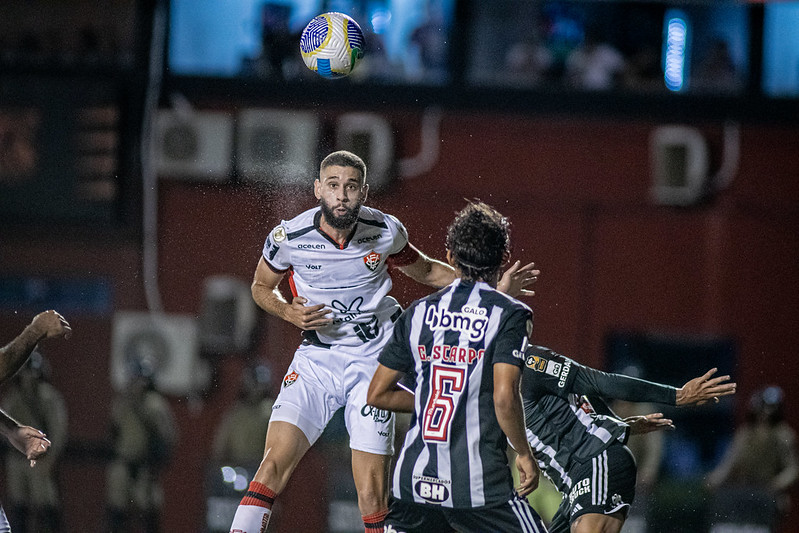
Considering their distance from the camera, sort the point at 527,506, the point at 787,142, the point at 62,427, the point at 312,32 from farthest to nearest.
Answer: the point at 787,142 → the point at 62,427 → the point at 312,32 → the point at 527,506

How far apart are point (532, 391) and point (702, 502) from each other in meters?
3.60

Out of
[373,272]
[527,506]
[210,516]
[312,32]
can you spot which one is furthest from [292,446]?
[210,516]

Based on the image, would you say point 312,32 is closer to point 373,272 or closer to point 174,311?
point 373,272

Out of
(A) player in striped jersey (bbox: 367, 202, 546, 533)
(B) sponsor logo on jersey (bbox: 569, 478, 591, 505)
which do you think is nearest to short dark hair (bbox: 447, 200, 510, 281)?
(A) player in striped jersey (bbox: 367, 202, 546, 533)

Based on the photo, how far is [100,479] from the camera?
8.98m

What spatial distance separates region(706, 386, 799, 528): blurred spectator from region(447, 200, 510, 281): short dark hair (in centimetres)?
581

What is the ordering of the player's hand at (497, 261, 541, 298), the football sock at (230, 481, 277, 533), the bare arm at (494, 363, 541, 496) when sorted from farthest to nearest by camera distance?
the player's hand at (497, 261, 541, 298), the football sock at (230, 481, 277, 533), the bare arm at (494, 363, 541, 496)

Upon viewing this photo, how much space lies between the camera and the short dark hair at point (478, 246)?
12.6ft

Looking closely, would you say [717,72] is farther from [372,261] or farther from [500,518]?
[500,518]

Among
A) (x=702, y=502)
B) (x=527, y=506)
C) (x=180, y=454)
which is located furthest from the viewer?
(x=180, y=454)

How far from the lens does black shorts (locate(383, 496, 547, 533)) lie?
12.2ft

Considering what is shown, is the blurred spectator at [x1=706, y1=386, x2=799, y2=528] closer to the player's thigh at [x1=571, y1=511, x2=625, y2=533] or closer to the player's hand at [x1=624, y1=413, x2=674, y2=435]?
the player's hand at [x1=624, y1=413, x2=674, y2=435]

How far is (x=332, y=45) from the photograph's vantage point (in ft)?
18.3

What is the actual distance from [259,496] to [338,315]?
3.31 feet
